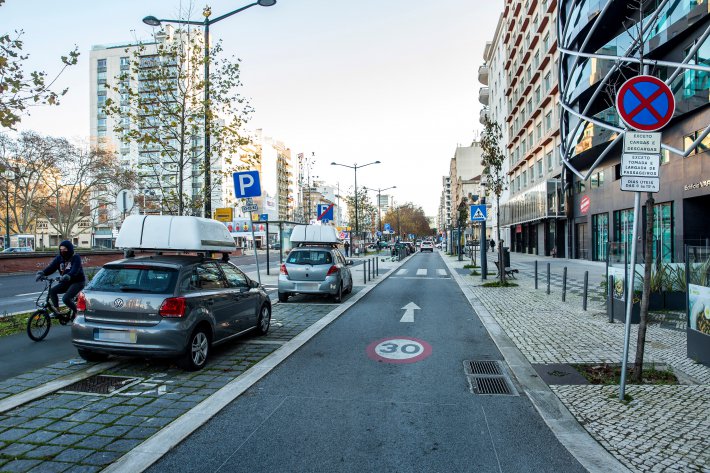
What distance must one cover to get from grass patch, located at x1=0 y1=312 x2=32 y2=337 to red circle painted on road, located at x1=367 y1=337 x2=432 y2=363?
253 inches

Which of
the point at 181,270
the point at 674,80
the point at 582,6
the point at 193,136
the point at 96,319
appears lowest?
the point at 96,319

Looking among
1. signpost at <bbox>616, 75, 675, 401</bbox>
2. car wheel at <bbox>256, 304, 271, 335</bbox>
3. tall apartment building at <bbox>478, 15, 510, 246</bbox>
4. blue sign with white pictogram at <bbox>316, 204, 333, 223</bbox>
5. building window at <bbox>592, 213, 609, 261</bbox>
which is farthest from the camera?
tall apartment building at <bbox>478, 15, 510, 246</bbox>

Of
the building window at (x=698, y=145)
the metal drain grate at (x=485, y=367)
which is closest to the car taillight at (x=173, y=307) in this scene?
the metal drain grate at (x=485, y=367)

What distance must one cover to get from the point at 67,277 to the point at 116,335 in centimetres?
353

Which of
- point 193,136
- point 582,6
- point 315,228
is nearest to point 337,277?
point 193,136

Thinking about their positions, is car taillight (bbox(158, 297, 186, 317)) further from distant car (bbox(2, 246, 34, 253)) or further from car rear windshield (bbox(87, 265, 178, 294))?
distant car (bbox(2, 246, 34, 253))

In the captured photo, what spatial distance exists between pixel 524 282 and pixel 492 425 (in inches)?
603

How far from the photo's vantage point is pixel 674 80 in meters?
22.2

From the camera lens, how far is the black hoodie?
845 centimetres

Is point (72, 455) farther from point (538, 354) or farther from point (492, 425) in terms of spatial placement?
point (538, 354)

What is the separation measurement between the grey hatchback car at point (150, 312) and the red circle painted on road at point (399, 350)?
2.38 meters

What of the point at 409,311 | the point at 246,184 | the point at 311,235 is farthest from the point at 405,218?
the point at 246,184

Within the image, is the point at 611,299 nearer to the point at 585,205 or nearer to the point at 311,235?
the point at 311,235

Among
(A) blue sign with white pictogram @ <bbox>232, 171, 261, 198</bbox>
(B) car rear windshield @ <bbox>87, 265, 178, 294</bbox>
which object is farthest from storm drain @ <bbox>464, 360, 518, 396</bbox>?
(A) blue sign with white pictogram @ <bbox>232, 171, 261, 198</bbox>
